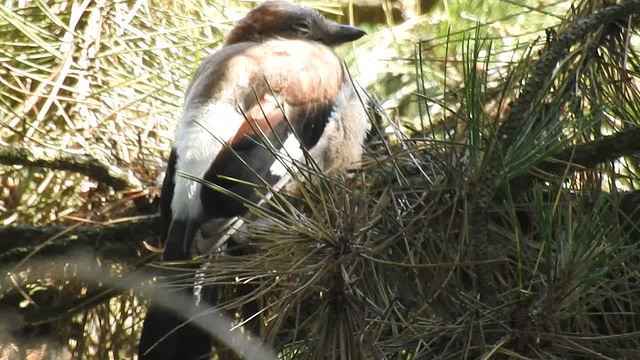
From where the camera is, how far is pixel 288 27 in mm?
3771

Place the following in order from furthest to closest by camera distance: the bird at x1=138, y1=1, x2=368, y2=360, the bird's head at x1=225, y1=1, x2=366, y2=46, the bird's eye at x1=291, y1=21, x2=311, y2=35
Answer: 1. the bird's eye at x1=291, y1=21, x2=311, y2=35
2. the bird's head at x1=225, y1=1, x2=366, y2=46
3. the bird at x1=138, y1=1, x2=368, y2=360

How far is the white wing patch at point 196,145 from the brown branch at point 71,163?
0.15 metres

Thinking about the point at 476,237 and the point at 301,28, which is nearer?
the point at 476,237

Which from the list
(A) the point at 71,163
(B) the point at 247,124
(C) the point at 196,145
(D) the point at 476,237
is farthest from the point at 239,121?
(D) the point at 476,237

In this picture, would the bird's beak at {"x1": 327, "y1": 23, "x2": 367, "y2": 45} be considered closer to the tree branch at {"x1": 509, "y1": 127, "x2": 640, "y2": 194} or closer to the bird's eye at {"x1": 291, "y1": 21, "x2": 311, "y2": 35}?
the bird's eye at {"x1": 291, "y1": 21, "x2": 311, "y2": 35}

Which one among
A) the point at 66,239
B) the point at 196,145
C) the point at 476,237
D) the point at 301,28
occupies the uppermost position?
the point at 476,237

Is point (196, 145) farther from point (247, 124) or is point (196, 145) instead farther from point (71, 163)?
point (71, 163)

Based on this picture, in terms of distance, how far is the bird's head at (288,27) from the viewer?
12.1ft

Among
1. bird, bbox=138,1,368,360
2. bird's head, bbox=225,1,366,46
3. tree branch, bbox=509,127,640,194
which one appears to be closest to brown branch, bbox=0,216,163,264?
bird, bbox=138,1,368,360

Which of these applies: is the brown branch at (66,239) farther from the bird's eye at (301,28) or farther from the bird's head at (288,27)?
the bird's eye at (301,28)

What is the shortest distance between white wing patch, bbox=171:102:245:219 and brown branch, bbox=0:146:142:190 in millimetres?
151

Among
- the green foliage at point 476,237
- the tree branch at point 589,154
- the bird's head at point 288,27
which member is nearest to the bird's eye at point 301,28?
the bird's head at point 288,27

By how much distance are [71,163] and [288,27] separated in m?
1.33

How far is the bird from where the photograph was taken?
2.65 m
